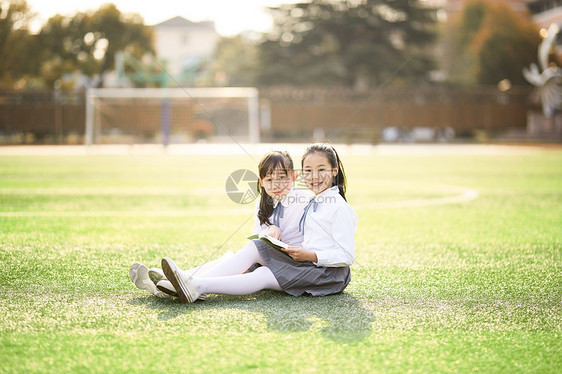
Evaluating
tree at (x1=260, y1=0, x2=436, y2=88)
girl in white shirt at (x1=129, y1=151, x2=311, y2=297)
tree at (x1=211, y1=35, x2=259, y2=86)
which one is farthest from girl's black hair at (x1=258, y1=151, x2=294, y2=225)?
tree at (x1=211, y1=35, x2=259, y2=86)

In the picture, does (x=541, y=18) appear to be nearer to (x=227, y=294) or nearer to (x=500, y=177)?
(x=500, y=177)

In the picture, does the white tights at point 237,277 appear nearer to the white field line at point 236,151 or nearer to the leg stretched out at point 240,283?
the leg stretched out at point 240,283

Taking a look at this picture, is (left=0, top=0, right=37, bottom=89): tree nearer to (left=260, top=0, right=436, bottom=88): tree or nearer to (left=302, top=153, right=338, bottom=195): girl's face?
(left=260, top=0, right=436, bottom=88): tree

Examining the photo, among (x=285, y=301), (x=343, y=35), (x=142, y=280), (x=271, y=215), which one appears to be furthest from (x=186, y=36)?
(x=285, y=301)

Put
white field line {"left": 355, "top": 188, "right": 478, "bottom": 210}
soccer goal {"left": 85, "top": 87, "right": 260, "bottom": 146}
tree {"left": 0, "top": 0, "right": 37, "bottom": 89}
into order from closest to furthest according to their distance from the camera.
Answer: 1. white field line {"left": 355, "top": 188, "right": 478, "bottom": 210}
2. soccer goal {"left": 85, "top": 87, "right": 260, "bottom": 146}
3. tree {"left": 0, "top": 0, "right": 37, "bottom": 89}

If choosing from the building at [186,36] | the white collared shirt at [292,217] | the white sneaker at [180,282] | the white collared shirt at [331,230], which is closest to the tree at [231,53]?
the building at [186,36]

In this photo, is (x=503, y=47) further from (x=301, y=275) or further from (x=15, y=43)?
(x=301, y=275)

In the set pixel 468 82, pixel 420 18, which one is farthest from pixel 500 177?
pixel 468 82

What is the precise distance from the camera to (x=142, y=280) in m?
→ 3.85

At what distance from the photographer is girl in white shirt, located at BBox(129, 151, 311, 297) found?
3.85m

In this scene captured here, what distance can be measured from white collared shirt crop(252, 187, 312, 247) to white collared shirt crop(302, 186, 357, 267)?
18 centimetres

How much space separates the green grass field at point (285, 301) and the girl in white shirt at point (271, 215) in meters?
0.16

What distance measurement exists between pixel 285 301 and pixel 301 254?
0.29 metres

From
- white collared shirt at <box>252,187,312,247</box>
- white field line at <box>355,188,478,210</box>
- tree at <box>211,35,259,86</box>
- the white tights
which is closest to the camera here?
the white tights
